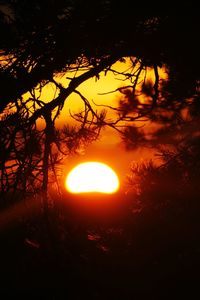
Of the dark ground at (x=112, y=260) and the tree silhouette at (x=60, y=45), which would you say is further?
the dark ground at (x=112, y=260)

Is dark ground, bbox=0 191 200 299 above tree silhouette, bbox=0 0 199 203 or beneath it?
beneath

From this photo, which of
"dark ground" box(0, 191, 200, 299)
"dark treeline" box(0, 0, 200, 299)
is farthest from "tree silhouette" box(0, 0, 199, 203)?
"dark ground" box(0, 191, 200, 299)

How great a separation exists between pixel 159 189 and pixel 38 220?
152 inches

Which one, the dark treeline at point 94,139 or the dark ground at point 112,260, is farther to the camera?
the dark ground at point 112,260

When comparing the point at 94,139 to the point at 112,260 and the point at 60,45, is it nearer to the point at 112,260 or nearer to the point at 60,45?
the point at 60,45

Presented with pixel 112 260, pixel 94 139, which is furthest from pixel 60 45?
pixel 112 260

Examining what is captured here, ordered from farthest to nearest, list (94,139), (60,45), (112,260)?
(112,260), (94,139), (60,45)

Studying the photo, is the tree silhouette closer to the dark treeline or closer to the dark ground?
the dark treeline

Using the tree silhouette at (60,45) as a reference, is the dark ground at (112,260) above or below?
below

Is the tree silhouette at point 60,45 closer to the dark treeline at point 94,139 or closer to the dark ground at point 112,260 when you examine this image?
the dark treeline at point 94,139

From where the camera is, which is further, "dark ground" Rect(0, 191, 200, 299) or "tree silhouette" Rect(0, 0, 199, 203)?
"dark ground" Rect(0, 191, 200, 299)

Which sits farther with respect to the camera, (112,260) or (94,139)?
(112,260)

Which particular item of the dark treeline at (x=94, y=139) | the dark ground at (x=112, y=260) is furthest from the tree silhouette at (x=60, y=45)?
the dark ground at (x=112, y=260)

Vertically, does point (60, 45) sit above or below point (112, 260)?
above
